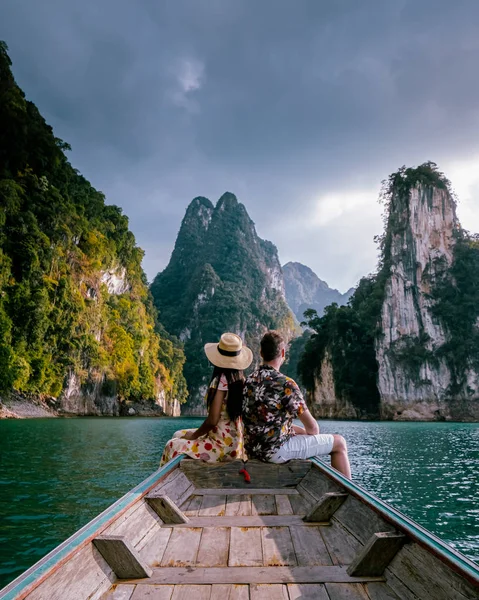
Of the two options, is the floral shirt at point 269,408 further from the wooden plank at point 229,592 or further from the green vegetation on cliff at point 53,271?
the green vegetation on cliff at point 53,271

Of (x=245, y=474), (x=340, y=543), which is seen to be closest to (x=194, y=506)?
(x=245, y=474)

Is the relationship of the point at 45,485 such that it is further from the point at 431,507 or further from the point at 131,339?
the point at 131,339

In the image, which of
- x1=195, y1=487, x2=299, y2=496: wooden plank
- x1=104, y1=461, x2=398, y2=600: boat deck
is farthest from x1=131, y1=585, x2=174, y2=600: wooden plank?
x1=195, y1=487, x2=299, y2=496: wooden plank

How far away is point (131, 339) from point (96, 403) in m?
8.47

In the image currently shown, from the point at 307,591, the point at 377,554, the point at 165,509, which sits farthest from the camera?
the point at 165,509

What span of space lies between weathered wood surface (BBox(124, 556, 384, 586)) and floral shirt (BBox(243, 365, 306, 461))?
1.56m

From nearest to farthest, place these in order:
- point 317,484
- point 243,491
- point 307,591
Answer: point 307,591
point 317,484
point 243,491

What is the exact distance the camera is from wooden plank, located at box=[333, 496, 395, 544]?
234 centimetres

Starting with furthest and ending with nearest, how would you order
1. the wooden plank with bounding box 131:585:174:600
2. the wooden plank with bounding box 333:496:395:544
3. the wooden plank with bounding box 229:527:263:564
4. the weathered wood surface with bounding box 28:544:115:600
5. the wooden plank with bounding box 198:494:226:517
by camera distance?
the wooden plank with bounding box 198:494:226:517, the wooden plank with bounding box 333:496:395:544, the wooden plank with bounding box 229:527:263:564, the wooden plank with bounding box 131:585:174:600, the weathered wood surface with bounding box 28:544:115:600

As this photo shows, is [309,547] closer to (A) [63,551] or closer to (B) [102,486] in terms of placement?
(A) [63,551]

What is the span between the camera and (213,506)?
10.8 feet

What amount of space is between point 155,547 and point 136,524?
0.18 metres

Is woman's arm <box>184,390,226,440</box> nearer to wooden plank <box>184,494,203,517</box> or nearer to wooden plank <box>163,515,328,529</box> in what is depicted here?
wooden plank <box>184,494,203,517</box>

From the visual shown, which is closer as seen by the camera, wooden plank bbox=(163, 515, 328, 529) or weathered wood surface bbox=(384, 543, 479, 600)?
weathered wood surface bbox=(384, 543, 479, 600)
